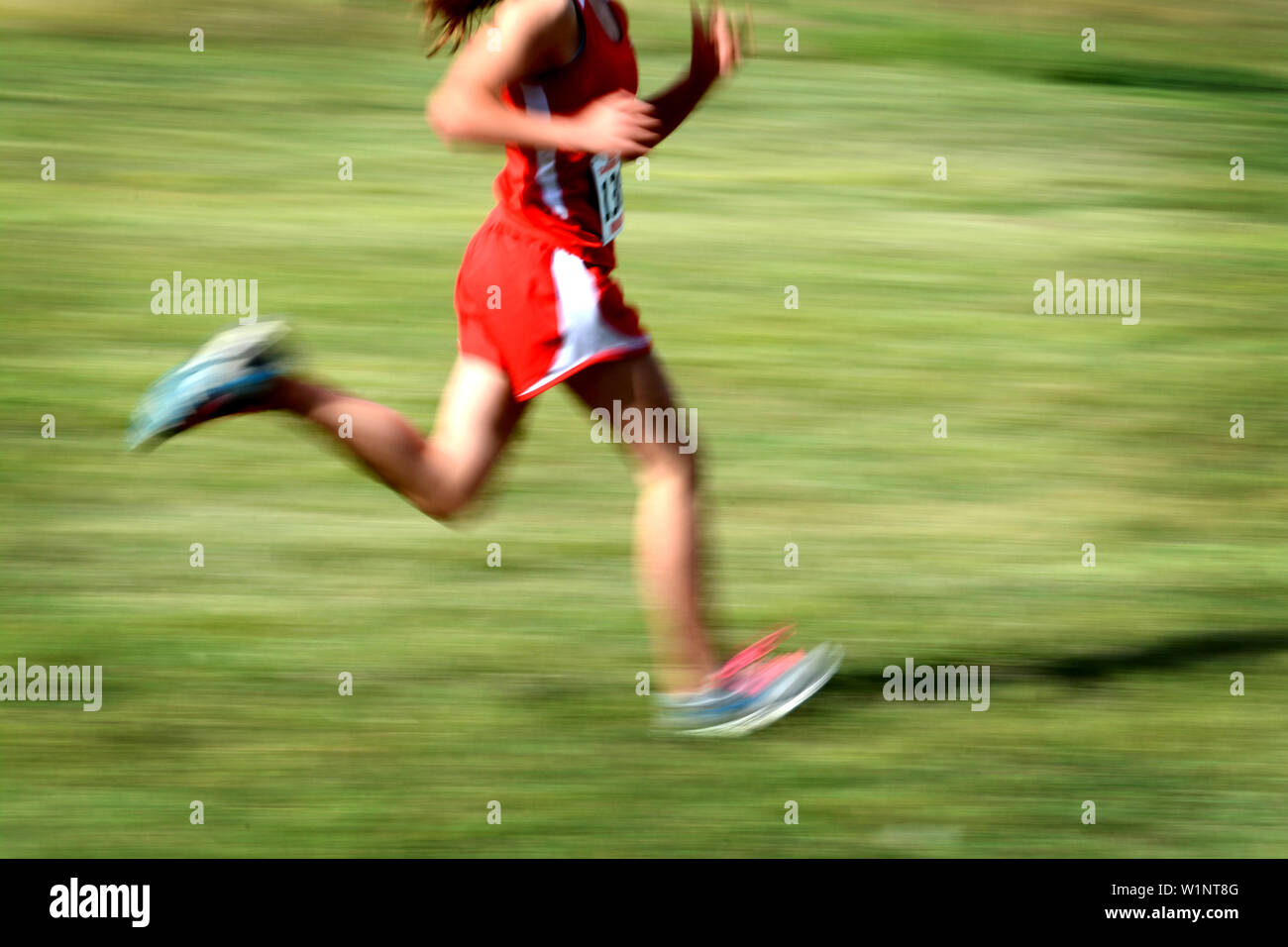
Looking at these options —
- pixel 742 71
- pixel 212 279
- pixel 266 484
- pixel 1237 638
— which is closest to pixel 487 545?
pixel 266 484

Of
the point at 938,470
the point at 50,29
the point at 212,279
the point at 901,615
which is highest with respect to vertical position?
the point at 50,29

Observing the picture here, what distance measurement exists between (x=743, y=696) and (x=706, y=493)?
127cm

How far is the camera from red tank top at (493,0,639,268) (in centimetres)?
360

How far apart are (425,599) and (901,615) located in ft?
4.19

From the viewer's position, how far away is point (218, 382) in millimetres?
3555

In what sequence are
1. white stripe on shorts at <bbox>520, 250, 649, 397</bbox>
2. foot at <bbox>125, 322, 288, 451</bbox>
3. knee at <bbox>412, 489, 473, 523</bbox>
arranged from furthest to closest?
1. knee at <bbox>412, 489, 473, 523</bbox>
2. white stripe on shorts at <bbox>520, 250, 649, 397</bbox>
3. foot at <bbox>125, 322, 288, 451</bbox>

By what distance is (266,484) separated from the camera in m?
5.25

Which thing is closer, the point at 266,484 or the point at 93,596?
the point at 93,596

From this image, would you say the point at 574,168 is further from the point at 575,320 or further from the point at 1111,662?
the point at 1111,662

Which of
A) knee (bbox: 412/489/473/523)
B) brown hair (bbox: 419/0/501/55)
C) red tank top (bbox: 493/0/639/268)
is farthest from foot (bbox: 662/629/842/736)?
brown hair (bbox: 419/0/501/55)

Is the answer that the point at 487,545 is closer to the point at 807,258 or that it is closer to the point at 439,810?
the point at 439,810

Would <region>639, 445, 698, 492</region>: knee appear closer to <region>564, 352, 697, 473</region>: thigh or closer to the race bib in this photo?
<region>564, 352, 697, 473</region>: thigh

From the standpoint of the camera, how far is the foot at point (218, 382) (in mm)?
3562

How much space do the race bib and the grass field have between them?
1.95 ft
